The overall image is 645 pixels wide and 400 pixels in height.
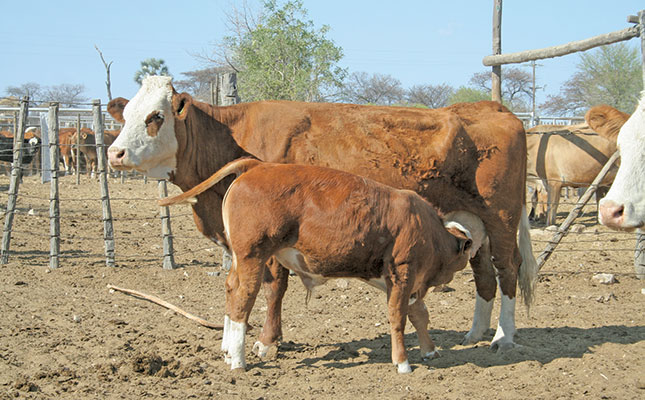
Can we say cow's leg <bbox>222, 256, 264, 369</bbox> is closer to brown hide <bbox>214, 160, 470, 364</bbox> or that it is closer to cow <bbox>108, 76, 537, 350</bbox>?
brown hide <bbox>214, 160, 470, 364</bbox>

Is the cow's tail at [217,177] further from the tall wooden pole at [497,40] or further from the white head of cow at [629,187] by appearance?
the tall wooden pole at [497,40]

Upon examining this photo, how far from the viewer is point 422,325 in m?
5.12

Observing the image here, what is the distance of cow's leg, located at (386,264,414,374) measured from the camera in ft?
15.5

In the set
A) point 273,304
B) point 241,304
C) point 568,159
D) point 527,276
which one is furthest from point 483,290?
point 568,159

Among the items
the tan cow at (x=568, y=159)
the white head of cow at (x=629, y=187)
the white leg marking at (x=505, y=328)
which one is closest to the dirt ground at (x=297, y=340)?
the white leg marking at (x=505, y=328)

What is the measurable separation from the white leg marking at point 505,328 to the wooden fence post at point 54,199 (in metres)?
6.00

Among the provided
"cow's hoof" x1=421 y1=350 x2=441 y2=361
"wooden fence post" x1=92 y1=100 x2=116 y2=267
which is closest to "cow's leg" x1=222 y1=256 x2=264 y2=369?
"cow's hoof" x1=421 y1=350 x2=441 y2=361

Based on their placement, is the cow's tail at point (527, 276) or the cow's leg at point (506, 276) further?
the cow's tail at point (527, 276)

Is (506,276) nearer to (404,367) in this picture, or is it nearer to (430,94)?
(404,367)

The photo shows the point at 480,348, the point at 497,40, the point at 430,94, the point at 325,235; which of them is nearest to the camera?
the point at 325,235

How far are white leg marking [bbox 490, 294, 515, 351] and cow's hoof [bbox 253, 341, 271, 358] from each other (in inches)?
78.2

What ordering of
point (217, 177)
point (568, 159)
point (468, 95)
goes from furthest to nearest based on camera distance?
point (468, 95)
point (568, 159)
point (217, 177)

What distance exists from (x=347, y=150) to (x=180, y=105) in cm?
151

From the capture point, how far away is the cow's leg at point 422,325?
16.7ft
